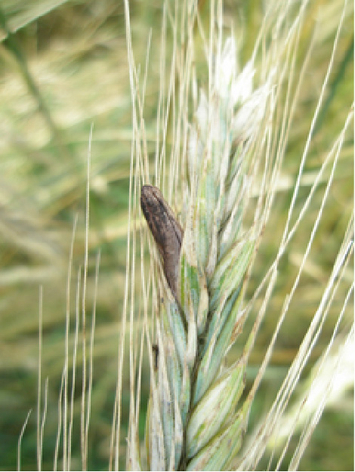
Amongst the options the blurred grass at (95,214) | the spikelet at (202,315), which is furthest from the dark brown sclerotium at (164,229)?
the blurred grass at (95,214)

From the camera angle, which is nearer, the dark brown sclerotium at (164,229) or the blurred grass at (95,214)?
the dark brown sclerotium at (164,229)

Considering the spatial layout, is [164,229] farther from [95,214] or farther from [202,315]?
[95,214]

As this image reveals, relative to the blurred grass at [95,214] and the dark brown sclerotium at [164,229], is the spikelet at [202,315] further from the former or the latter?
the blurred grass at [95,214]

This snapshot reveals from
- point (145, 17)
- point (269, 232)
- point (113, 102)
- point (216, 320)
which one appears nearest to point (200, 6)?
point (145, 17)

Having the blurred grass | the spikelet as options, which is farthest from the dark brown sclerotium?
the blurred grass

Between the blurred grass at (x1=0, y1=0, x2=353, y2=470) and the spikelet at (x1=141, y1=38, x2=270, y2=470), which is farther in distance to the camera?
the blurred grass at (x1=0, y1=0, x2=353, y2=470)

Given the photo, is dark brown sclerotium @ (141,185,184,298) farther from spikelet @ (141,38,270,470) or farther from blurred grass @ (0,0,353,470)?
blurred grass @ (0,0,353,470)
